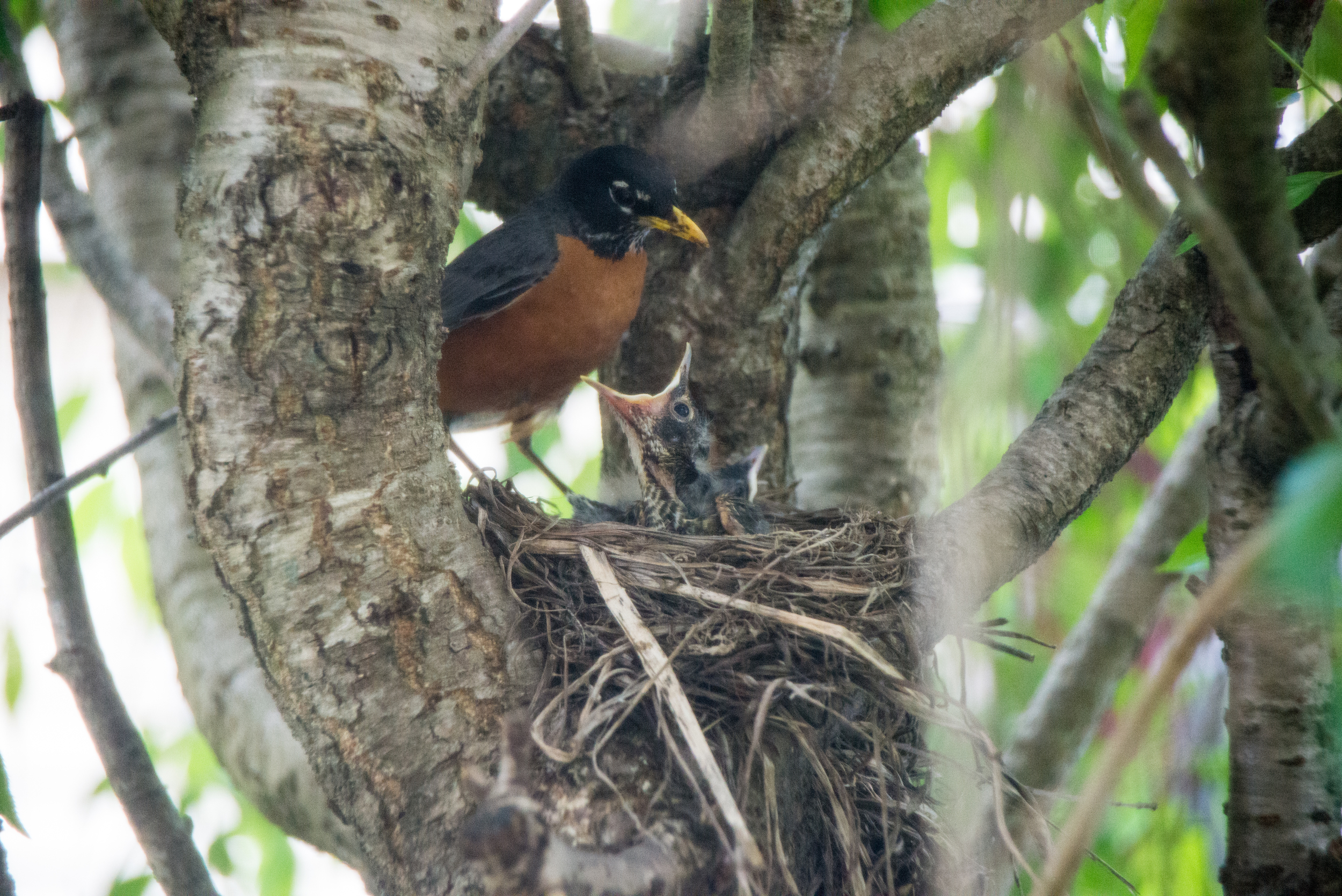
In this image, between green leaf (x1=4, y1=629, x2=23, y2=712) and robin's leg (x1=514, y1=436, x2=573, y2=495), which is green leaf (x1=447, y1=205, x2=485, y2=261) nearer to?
robin's leg (x1=514, y1=436, x2=573, y2=495)

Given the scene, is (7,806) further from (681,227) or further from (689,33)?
(689,33)

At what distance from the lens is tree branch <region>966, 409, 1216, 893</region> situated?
310 cm

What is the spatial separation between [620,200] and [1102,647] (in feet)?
7.55

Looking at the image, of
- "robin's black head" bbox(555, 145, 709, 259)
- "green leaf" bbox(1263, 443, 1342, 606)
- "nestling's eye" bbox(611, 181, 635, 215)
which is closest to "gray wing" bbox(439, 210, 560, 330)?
"robin's black head" bbox(555, 145, 709, 259)

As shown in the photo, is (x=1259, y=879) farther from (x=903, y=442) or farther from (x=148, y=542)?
(x=148, y=542)

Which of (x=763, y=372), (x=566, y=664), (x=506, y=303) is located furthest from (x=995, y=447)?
(x=506, y=303)

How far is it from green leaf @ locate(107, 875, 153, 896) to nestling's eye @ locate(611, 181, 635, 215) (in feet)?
9.19

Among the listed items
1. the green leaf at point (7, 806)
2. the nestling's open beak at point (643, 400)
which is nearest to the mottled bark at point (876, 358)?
the nestling's open beak at point (643, 400)

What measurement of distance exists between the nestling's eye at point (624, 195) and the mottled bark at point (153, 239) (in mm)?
1466

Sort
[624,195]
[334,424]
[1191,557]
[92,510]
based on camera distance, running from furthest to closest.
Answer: [92,510] → [624,195] → [1191,557] → [334,424]

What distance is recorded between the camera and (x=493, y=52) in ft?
6.44

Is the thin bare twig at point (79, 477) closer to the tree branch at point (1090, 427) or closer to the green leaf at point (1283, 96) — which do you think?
the tree branch at point (1090, 427)

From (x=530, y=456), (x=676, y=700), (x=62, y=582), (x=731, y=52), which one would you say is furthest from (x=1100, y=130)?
(x=530, y=456)

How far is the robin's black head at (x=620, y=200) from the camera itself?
3.26 m
